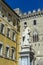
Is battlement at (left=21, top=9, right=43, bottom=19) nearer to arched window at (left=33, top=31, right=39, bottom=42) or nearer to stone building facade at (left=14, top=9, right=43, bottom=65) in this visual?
stone building facade at (left=14, top=9, right=43, bottom=65)

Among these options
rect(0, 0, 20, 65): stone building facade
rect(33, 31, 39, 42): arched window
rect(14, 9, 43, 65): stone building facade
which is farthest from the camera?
rect(33, 31, 39, 42): arched window

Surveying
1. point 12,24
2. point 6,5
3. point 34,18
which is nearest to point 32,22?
point 34,18

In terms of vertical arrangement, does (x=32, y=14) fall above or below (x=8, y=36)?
above

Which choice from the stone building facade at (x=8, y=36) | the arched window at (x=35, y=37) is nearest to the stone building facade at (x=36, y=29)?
the arched window at (x=35, y=37)

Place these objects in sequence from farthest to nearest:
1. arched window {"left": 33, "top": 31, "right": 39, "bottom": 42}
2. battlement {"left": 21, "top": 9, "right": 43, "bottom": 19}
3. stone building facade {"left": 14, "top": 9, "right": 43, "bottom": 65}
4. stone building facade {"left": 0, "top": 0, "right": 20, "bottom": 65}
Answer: battlement {"left": 21, "top": 9, "right": 43, "bottom": 19} → arched window {"left": 33, "top": 31, "right": 39, "bottom": 42} → stone building facade {"left": 14, "top": 9, "right": 43, "bottom": 65} → stone building facade {"left": 0, "top": 0, "right": 20, "bottom": 65}

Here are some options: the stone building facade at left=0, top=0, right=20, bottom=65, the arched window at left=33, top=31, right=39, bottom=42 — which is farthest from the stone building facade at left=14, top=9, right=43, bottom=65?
the stone building facade at left=0, top=0, right=20, bottom=65

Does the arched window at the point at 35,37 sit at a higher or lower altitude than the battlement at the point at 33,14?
lower

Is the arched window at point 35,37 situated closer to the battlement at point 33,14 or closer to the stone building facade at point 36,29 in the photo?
the stone building facade at point 36,29

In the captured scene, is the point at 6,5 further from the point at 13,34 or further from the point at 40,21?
the point at 40,21

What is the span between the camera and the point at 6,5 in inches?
942

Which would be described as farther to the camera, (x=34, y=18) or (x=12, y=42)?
(x=34, y=18)

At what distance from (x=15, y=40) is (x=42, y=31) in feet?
13.7

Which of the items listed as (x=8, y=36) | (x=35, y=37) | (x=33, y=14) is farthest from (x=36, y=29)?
(x=8, y=36)

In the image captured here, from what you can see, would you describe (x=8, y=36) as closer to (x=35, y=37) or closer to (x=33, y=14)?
(x=35, y=37)
